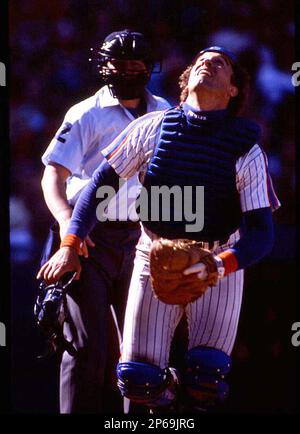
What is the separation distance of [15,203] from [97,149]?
460mm

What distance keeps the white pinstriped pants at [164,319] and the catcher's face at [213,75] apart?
0.52m

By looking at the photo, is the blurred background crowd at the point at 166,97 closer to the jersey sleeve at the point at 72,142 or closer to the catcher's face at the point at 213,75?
the jersey sleeve at the point at 72,142

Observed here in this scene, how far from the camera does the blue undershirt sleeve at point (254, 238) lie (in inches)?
126

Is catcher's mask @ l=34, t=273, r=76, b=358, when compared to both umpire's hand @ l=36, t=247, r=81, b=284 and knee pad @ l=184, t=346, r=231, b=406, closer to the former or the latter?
umpire's hand @ l=36, t=247, r=81, b=284

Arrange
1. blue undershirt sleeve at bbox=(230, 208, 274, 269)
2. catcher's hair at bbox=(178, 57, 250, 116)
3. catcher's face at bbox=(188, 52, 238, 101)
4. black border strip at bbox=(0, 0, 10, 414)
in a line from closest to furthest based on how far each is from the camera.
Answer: blue undershirt sleeve at bbox=(230, 208, 274, 269)
catcher's face at bbox=(188, 52, 238, 101)
catcher's hair at bbox=(178, 57, 250, 116)
black border strip at bbox=(0, 0, 10, 414)

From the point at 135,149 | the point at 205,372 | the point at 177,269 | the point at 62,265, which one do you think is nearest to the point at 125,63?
the point at 135,149

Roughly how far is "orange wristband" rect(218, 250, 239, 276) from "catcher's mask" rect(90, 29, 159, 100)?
0.93 m

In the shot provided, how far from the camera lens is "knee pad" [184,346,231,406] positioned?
329cm

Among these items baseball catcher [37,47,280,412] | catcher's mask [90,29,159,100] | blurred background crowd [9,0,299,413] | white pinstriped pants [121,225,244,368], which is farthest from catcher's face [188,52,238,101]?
blurred background crowd [9,0,299,413]

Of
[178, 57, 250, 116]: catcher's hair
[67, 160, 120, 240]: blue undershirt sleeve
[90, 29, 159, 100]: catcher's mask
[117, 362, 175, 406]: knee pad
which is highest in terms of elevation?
[90, 29, 159, 100]: catcher's mask

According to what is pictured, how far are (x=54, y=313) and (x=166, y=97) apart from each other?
1.08m

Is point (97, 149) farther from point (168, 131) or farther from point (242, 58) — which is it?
point (242, 58)

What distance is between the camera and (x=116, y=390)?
398 centimetres

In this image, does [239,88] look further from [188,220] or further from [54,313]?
[54,313]
